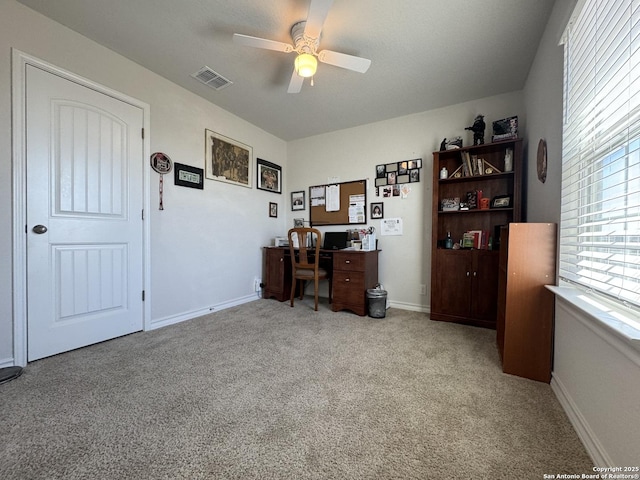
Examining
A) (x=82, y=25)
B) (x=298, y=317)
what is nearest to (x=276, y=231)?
(x=298, y=317)

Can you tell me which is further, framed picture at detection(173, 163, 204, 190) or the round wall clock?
framed picture at detection(173, 163, 204, 190)

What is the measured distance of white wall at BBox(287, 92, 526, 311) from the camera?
9.32 feet

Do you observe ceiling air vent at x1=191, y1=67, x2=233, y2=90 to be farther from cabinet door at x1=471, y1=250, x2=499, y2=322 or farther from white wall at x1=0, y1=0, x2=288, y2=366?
cabinet door at x1=471, y1=250, x2=499, y2=322

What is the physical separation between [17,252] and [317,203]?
9.86ft

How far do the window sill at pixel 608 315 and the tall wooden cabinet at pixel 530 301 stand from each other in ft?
0.74

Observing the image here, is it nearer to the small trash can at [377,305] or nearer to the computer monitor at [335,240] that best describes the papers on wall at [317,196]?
the computer monitor at [335,240]

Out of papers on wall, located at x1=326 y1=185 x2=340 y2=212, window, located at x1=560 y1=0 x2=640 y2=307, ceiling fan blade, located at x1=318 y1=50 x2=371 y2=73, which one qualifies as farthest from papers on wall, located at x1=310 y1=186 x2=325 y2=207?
window, located at x1=560 y1=0 x2=640 y2=307

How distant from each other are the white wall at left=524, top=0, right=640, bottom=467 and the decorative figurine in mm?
440

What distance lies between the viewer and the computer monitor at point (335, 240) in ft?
11.2

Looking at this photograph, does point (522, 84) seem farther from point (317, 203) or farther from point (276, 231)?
point (276, 231)

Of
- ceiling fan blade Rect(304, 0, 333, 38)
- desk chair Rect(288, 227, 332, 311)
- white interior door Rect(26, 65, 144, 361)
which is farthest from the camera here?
desk chair Rect(288, 227, 332, 311)

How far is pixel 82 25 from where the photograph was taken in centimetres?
186

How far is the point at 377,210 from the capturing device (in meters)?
3.31

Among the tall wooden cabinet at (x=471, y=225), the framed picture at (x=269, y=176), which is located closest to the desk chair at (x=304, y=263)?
the framed picture at (x=269, y=176)
